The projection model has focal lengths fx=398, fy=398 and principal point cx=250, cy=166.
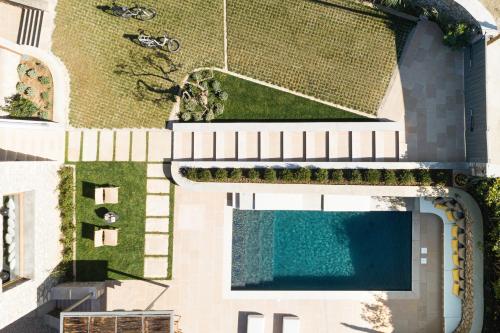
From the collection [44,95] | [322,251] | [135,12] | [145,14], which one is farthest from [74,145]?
[322,251]

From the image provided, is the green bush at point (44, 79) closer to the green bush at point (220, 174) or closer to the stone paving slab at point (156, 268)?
the green bush at point (220, 174)

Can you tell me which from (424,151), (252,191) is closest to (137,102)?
(252,191)

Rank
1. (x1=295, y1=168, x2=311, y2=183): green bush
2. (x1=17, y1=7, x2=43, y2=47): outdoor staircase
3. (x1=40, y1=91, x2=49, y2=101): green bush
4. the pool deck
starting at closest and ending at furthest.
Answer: (x1=295, y1=168, x2=311, y2=183): green bush < (x1=17, y1=7, x2=43, y2=47): outdoor staircase < (x1=40, y1=91, x2=49, y2=101): green bush < the pool deck

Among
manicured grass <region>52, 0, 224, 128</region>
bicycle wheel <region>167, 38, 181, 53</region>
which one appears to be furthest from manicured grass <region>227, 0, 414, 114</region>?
bicycle wheel <region>167, 38, 181, 53</region>

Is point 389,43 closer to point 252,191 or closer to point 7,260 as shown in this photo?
point 252,191

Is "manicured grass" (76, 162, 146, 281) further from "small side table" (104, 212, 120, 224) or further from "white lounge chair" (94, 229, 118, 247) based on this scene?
"small side table" (104, 212, 120, 224)

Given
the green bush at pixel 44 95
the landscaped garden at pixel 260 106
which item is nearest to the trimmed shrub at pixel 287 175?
the landscaped garden at pixel 260 106
